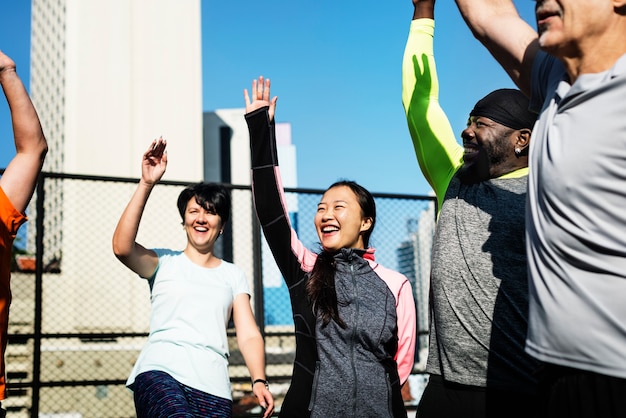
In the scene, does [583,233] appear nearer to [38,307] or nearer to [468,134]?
[468,134]

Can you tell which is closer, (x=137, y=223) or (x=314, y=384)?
(x=314, y=384)

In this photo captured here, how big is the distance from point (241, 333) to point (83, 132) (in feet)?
33.0

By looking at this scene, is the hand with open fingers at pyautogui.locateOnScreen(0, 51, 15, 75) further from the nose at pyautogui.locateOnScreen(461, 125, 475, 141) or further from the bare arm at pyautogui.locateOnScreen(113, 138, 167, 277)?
the nose at pyautogui.locateOnScreen(461, 125, 475, 141)

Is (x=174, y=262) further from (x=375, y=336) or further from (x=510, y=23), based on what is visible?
(x=510, y=23)

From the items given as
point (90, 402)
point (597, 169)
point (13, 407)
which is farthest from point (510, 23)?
point (90, 402)

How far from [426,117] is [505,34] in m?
0.99

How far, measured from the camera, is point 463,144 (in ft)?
8.93

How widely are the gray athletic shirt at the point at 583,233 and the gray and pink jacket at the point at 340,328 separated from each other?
1272 millimetres

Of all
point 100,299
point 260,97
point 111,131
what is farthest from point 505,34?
point 111,131

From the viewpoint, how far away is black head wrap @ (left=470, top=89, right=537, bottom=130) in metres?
2.65

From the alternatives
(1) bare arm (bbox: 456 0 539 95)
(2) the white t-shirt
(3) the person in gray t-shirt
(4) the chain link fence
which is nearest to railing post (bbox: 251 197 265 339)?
(4) the chain link fence

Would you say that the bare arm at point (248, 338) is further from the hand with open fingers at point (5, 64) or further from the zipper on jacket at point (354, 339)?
the hand with open fingers at point (5, 64)

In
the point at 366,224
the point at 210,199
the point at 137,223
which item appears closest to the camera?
the point at 366,224

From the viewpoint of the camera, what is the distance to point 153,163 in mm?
3523
